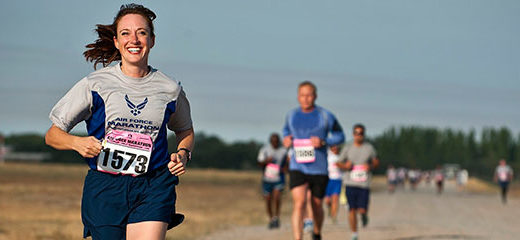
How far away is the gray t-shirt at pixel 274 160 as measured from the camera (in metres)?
18.0

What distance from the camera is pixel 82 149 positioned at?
5316 millimetres

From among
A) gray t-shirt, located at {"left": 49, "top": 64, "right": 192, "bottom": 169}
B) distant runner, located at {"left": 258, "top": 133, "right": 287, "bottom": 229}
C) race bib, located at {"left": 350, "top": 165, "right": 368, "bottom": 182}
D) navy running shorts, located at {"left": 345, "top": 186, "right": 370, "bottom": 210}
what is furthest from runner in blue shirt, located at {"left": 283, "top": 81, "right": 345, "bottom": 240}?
distant runner, located at {"left": 258, "top": 133, "right": 287, "bottom": 229}

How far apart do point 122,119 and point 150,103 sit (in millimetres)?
204

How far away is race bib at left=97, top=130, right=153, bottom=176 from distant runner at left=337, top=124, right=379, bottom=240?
9.48m

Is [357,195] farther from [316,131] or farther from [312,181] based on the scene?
[316,131]

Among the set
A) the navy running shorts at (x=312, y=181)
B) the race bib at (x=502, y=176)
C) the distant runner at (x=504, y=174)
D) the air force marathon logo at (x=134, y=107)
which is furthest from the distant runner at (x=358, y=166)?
the race bib at (x=502, y=176)

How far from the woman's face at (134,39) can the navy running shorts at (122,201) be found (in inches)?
27.5

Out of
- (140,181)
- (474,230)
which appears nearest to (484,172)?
(474,230)

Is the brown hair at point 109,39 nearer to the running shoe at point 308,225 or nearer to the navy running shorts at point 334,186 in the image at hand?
the running shoe at point 308,225

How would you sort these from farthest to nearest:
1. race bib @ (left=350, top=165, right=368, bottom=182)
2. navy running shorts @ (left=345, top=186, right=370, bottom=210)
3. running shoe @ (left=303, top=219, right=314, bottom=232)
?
navy running shorts @ (left=345, top=186, right=370, bottom=210) < race bib @ (left=350, top=165, right=368, bottom=182) < running shoe @ (left=303, top=219, right=314, bottom=232)

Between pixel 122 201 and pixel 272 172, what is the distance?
41.0ft

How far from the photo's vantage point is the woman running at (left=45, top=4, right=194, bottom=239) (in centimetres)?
559

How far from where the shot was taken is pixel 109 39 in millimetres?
6000

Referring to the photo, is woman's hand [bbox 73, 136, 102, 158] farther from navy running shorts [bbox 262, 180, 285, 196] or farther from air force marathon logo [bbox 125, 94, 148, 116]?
navy running shorts [bbox 262, 180, 285, 196]
